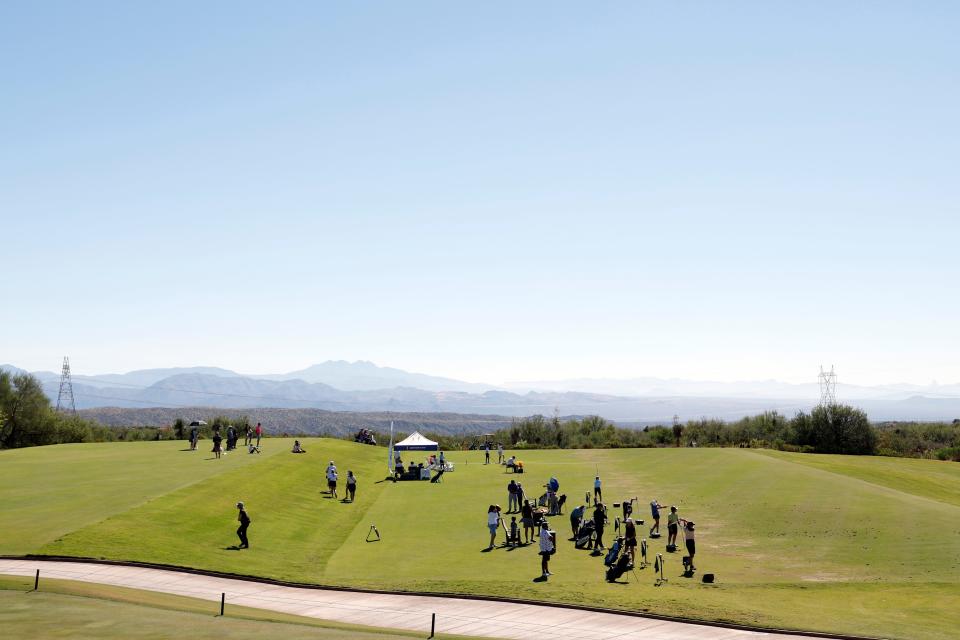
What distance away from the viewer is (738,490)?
46.5 meters

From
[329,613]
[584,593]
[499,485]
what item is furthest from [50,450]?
[584,593]

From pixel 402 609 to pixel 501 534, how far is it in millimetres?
13364

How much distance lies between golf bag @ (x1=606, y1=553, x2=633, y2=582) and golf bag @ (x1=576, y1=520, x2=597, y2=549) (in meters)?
5.60

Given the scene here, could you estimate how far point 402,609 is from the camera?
23.3 meters

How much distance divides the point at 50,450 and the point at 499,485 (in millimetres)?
33787

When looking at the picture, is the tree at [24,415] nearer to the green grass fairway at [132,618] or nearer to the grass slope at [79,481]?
the grass slope at [79,481]

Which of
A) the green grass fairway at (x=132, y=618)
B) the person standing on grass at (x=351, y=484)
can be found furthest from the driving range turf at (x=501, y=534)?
the green grass fairway at (x=132, y=618)

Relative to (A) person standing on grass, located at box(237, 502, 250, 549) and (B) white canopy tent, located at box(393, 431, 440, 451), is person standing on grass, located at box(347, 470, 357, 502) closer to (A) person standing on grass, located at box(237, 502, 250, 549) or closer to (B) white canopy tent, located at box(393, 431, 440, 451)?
(A) person standing on grass, located at box(237, 502, 250, 549)

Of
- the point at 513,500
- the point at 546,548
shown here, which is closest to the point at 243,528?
the point at 546,548

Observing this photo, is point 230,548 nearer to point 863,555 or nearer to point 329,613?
point 329,613

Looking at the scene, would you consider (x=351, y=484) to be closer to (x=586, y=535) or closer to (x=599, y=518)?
(x=586, y=535)

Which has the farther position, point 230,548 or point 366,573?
point 230,548

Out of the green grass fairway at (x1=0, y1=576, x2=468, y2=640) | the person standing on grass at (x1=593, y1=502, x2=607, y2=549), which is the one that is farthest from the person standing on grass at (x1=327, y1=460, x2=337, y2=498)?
the green grass fairway at (x1=0, y1=576, x2=468, y2=640)

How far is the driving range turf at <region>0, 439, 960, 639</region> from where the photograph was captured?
81.4 feet
